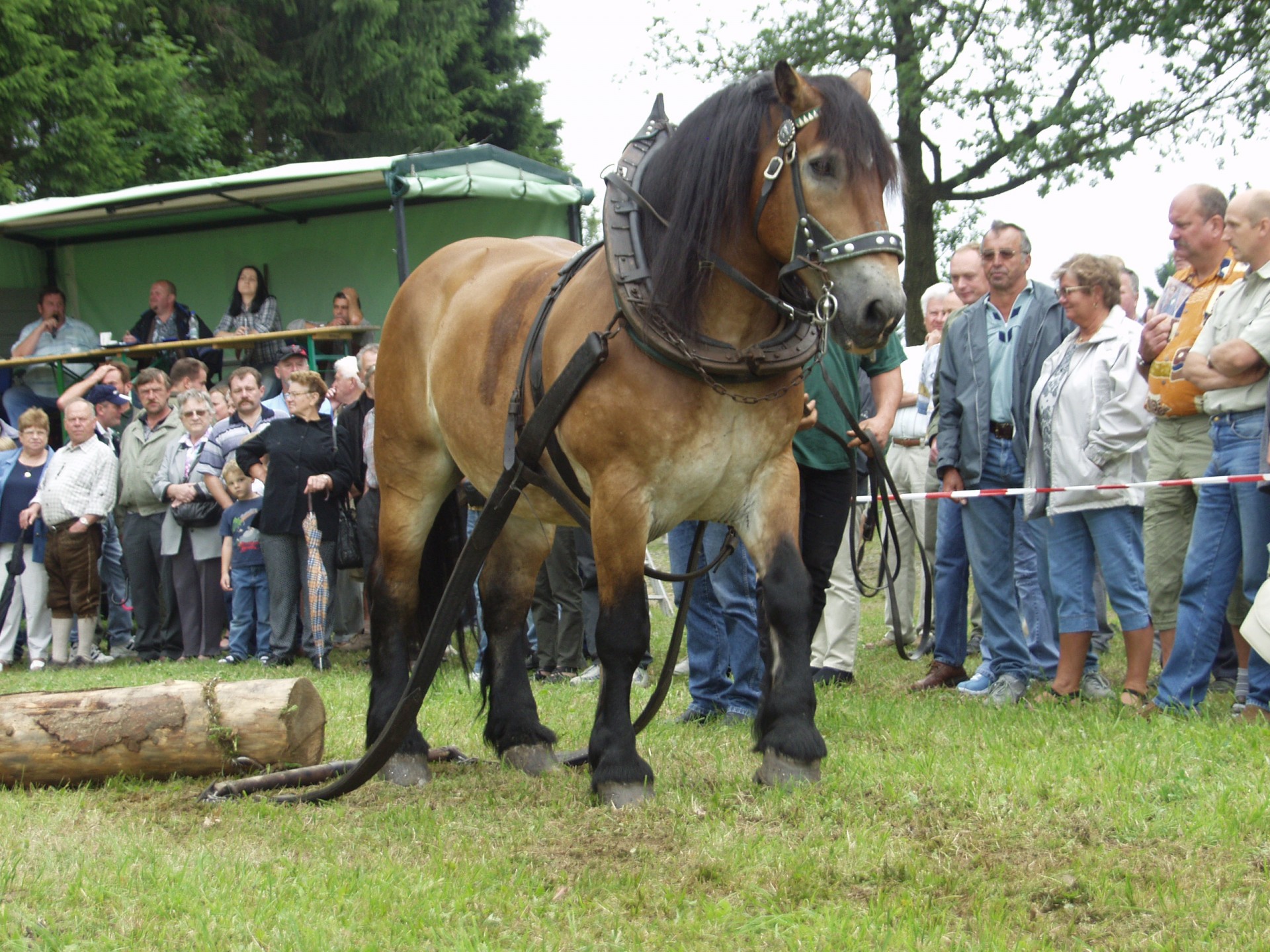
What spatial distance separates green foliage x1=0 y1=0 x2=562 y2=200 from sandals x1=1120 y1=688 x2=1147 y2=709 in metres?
16.7

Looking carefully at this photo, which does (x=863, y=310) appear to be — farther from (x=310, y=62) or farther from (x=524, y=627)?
(x=310, y=62)

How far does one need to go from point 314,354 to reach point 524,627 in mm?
6878

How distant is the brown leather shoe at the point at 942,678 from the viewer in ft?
22.0

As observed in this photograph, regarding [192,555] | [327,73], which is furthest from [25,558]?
[327,73]

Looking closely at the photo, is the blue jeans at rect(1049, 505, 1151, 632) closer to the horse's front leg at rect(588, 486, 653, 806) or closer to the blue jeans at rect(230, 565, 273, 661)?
the horse's front leg at rect(588, 486, 653, 806)

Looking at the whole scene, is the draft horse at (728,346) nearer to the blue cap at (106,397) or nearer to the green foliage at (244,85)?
the blue cap at (106,397)

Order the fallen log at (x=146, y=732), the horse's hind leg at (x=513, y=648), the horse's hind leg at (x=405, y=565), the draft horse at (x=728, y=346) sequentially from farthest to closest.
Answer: the horse's hind leg at (x=405, y=565)
the horse's hind leg at (x=513, y=648)
the fallen log at (x=146, y=732)
the draft horse at (x=728, y=346)

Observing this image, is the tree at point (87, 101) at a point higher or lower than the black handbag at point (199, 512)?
higher

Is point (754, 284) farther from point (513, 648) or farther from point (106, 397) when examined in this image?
point (106, 397)

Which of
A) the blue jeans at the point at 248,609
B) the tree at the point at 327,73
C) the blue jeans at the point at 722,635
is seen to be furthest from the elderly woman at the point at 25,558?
the tree at the point at 327,73

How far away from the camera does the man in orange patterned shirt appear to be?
552 centimetres

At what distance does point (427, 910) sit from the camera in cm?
312

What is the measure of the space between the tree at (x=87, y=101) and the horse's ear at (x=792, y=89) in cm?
1654

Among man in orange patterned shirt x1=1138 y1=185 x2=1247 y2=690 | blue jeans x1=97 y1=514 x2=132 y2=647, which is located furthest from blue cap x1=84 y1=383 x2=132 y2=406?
man in orange patterned shirt x1=1138 y1=185 x2=1247 y2=690
